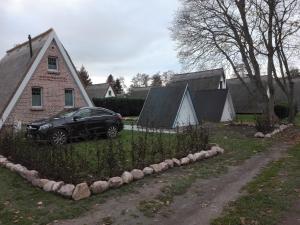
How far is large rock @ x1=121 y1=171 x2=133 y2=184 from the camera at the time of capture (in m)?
9.08

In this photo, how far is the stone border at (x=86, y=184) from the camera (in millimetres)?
8180

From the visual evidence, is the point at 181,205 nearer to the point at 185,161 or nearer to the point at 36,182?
the point at 36,182

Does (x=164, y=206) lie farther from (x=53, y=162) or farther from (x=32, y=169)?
(x=32, y=169)

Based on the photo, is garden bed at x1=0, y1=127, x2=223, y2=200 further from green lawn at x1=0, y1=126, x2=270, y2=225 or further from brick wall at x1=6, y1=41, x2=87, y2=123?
brick wall at x1=6, y1=41, x2=87, y2=123

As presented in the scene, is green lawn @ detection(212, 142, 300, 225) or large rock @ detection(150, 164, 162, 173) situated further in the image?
large rock @ detection(150, 164, 162, 173)

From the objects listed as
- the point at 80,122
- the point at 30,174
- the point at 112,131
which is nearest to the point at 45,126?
the point at 80,122

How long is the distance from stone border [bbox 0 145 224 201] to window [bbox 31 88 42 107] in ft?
45.2

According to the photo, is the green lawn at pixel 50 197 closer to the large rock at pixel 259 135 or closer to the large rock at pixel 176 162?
the large rock at pixel 176 162

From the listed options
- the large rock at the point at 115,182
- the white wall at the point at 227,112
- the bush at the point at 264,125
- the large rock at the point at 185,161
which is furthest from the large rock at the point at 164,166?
the white wall at the point at 227,112

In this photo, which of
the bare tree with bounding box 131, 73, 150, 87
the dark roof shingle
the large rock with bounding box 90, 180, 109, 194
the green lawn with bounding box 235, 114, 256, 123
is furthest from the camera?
the bare tree with bounding box 131, 73, 150, 87

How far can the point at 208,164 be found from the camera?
38.1ft

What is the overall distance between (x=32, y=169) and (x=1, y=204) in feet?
8.31

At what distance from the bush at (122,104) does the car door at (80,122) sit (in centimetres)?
2305

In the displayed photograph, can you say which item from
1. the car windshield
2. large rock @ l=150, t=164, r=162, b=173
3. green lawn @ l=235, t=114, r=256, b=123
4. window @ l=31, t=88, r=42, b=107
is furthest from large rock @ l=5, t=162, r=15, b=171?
green lawn @ l=235, t=114, r=256, b=123
